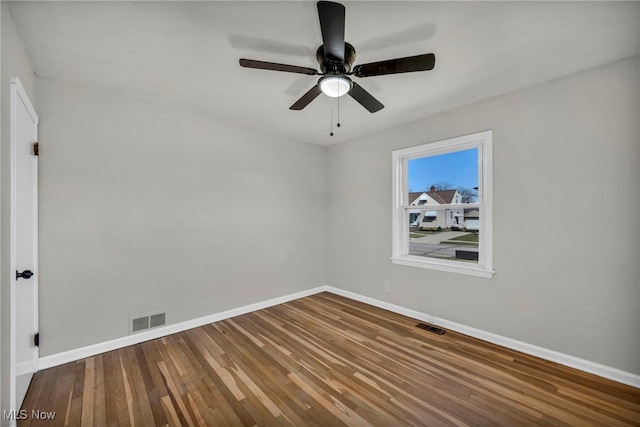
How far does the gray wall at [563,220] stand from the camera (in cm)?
213

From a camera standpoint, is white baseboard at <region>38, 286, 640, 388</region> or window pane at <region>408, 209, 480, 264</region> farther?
window pane at <region>408, 209, 480, 264</region>

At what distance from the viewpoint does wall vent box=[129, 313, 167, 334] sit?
110 inches

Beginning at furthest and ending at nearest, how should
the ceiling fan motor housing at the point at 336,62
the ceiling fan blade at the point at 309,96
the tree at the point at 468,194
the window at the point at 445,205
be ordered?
the tree at the point at 468,194 < the window at the point at 445,205 < the ceiling fan blade at the point at 309,96 < the ceiling fan motor housing at the point at 336,62

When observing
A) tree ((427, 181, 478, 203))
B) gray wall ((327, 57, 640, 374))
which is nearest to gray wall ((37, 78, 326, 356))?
tree ((427, 181, 478, 203))

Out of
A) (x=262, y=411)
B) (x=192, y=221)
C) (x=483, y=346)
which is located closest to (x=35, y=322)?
(x=192, y=221)

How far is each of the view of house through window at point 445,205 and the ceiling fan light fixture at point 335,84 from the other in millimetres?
1943

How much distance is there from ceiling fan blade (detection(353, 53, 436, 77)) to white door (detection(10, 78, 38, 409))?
2.24 meters

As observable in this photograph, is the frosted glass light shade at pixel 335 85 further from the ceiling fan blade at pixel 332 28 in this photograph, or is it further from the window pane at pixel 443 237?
the window pane at pixel 443 237

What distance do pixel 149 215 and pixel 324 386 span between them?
8.11 feet

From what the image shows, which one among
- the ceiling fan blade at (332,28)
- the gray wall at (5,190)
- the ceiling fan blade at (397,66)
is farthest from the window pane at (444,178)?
the gray wall at (5,190)

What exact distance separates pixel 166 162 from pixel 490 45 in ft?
10.7

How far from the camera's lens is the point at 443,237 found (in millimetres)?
3342

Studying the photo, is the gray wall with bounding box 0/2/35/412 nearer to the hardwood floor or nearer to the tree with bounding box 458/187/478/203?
the hardwood floor

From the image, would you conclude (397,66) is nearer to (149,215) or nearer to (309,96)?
(309,96)
